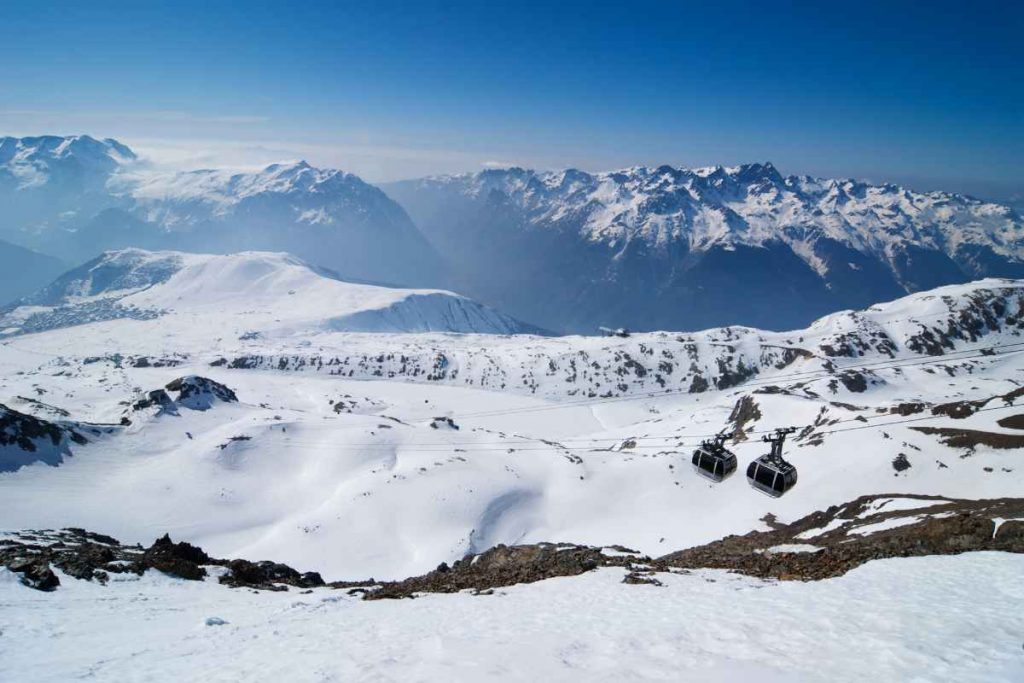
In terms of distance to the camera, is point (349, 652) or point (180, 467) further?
point (180, 467)

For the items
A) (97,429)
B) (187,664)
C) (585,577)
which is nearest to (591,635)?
(585,577)

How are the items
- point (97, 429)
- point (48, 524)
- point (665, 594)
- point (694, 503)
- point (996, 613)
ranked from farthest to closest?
point (97, 429) → point (694, 503) → point (48, 524) → point (665, 594) → point (996, 613)

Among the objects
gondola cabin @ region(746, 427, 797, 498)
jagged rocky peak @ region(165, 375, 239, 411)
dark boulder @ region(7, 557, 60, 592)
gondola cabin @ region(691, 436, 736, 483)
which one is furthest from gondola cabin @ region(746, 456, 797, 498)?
jagged rocky peak @ region(165, 375, 239, 411)

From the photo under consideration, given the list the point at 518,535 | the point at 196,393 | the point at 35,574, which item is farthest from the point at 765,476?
the point at 196,393

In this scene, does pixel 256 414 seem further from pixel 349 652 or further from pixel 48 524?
pixel 349 652

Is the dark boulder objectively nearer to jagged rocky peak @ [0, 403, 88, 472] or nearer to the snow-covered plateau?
the snow-covered plateau

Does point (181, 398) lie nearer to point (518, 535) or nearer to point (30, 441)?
point (30, 441)

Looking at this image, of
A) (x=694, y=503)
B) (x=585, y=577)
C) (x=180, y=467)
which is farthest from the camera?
(x=180, y=467)

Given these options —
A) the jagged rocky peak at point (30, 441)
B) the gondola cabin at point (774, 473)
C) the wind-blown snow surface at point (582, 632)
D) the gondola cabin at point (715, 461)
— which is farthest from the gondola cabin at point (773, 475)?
the jagged rocky peak at point (30, 441)
